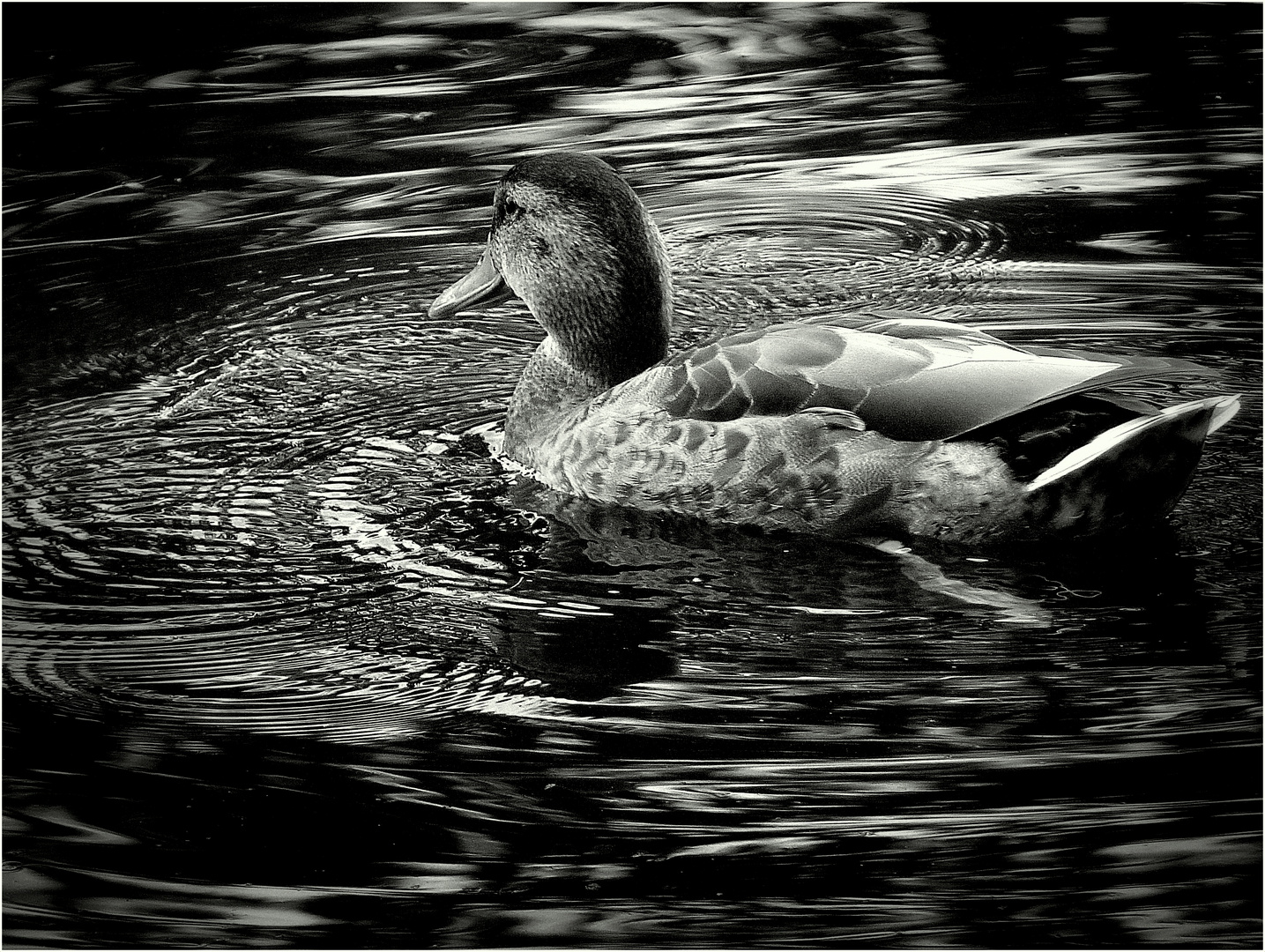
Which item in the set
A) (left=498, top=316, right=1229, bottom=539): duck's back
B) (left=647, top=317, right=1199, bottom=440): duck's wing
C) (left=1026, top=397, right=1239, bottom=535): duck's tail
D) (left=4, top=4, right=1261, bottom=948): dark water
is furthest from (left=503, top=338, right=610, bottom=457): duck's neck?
(left=1026, top=397, right=1239, bottom=535): duck's tail

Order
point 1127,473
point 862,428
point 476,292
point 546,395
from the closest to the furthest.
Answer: point 1127,473 < point 862,428 < point 546,395 < point 476,292

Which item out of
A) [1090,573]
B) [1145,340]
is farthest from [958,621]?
[1145,340]

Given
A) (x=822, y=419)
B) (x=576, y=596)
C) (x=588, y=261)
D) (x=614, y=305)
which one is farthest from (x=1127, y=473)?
(x=588, y=261)

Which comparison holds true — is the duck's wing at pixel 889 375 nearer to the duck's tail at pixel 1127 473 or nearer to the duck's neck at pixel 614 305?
the duck's tail at pixel 1127 473

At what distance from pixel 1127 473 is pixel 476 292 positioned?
2.83 meters

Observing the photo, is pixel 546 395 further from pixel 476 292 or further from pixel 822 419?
pixel 822 419

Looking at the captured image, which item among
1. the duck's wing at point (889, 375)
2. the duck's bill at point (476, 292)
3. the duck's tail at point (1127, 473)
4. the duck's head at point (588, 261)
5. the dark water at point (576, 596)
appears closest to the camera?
the dark water at point (576, 596)

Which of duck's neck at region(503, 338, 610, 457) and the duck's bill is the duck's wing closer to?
duck's neck at region(503, 338, 610, 457)

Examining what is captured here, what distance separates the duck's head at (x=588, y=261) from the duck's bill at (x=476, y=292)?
19cm

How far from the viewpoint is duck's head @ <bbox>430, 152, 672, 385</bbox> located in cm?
587

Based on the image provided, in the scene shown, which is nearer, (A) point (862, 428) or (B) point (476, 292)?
(A) point (862, 428)

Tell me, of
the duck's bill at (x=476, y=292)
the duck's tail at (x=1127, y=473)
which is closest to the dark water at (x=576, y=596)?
the duck's tail at (x=1127, y=473)

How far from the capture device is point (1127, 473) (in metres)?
4.87

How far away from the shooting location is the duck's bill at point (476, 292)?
6543mm
